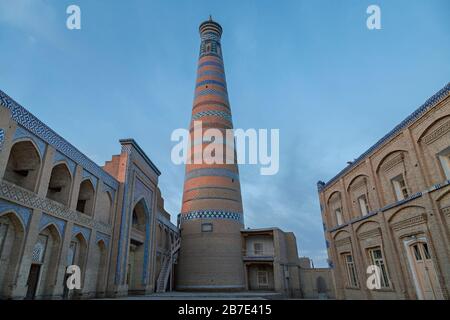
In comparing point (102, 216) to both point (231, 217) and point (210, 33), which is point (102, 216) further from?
point (210, 33)

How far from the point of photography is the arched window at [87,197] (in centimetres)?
1228

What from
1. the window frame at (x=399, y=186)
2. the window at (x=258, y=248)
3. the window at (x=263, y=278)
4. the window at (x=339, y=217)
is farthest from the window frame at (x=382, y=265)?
the window at (x=258, y=248)

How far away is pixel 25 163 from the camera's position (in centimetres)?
957

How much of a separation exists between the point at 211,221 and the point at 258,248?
14.1ft

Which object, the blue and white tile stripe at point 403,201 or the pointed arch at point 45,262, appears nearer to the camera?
the blue and white tile stripe at point 403,201

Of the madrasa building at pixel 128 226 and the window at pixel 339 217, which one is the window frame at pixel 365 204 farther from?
the madrasa building at pixel 128 226

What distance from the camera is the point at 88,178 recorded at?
12.1m

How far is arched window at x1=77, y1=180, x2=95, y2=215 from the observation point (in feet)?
40.3

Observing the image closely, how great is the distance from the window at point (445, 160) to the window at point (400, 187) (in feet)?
5.75

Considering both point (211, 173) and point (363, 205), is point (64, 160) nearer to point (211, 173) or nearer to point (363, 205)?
point (211, 173)

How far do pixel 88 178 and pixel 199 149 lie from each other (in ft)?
32.9

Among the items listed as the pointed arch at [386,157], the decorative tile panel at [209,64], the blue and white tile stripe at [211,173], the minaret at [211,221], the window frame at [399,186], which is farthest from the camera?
the decorative tile panel at [209,64]

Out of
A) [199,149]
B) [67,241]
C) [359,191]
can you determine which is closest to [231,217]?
[199,149]

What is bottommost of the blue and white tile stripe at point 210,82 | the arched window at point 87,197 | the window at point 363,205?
the window at point 363,205
